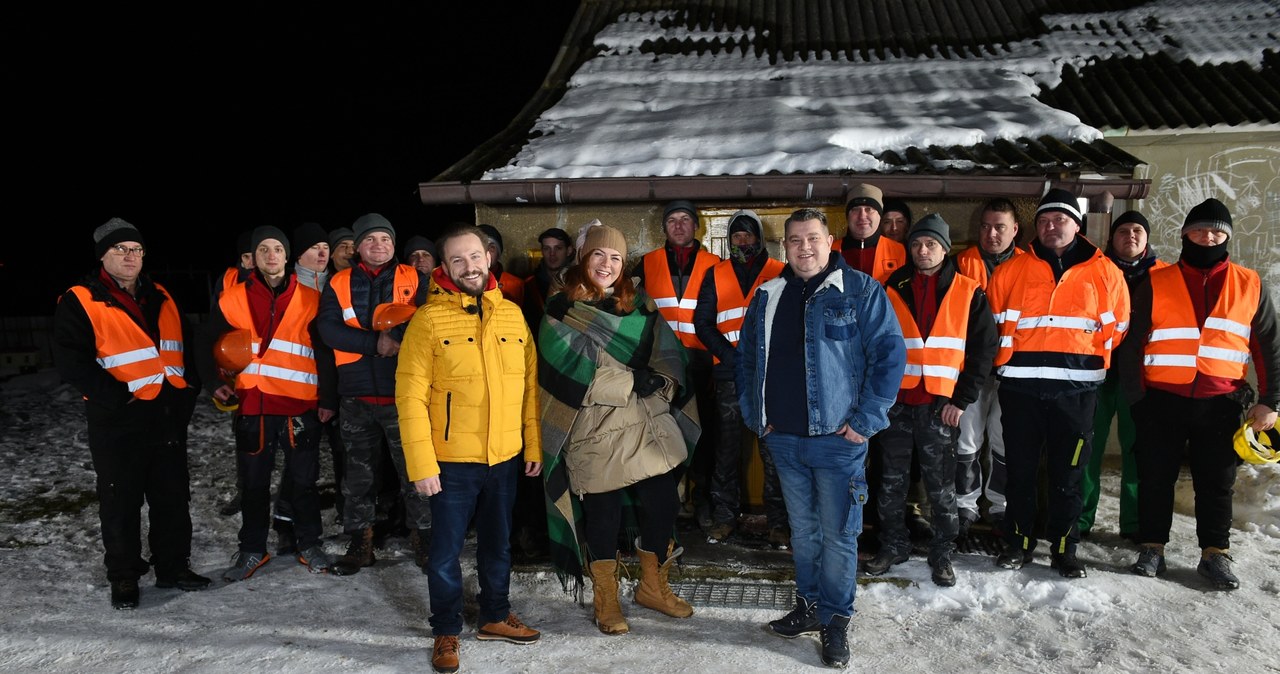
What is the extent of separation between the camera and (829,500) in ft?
11.5

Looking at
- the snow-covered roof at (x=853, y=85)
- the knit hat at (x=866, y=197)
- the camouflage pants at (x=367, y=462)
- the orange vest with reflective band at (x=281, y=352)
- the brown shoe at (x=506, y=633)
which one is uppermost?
the snow-covered roof at (x=853, y=85)

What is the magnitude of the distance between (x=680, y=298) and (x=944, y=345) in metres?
1.67

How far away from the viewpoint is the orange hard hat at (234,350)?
4344 millimetres

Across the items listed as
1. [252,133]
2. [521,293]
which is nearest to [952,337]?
[521,293]

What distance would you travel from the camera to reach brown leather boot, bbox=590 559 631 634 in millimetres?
3803

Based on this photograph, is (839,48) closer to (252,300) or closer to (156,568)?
(252,300)

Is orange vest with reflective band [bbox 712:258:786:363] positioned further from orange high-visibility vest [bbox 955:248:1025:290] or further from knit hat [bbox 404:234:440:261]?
knit hat [bbox 404:234:440:261]

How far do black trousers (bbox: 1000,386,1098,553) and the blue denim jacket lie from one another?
1440 millimetres

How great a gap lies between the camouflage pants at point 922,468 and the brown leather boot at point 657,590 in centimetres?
134

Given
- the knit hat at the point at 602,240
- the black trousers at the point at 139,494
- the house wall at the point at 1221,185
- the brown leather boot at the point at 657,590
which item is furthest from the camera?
the house wall at the point at 1221,185

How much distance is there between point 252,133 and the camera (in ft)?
109

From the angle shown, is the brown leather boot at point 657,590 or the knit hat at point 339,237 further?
the knit hat at point 339,237

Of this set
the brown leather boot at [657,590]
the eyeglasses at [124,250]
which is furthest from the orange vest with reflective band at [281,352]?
the brown leather boot at [657,590]

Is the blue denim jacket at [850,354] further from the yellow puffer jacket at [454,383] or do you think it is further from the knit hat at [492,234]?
the knit hat at [492,234]
